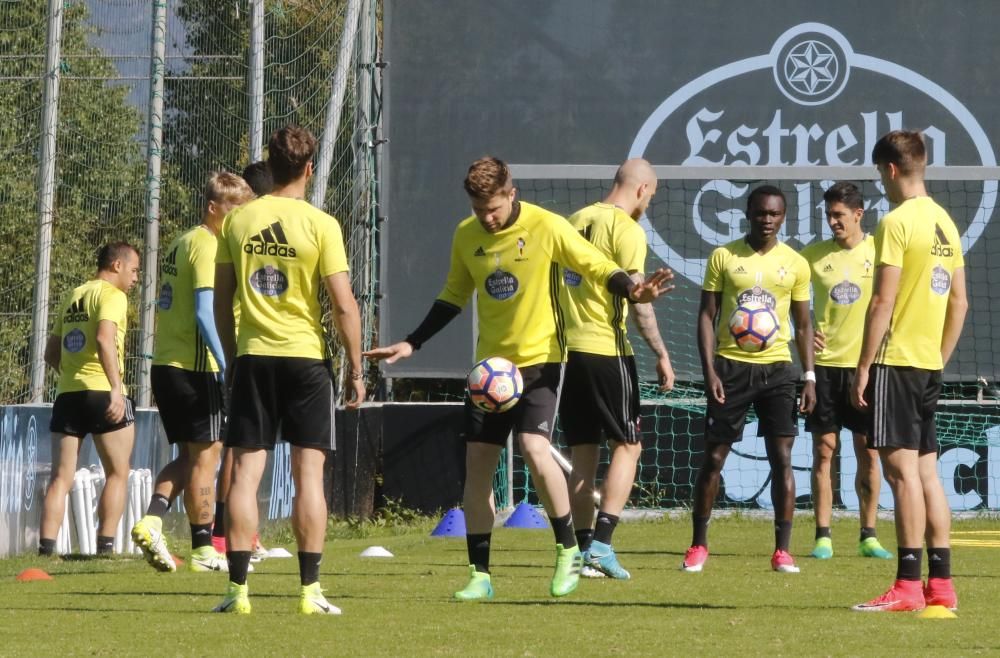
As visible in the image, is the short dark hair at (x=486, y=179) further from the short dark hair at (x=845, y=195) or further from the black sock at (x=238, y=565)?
the short dark hair at (x=845, y=195)

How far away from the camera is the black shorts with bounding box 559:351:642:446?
7.92 m

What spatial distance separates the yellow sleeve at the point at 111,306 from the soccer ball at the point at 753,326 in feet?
12.5

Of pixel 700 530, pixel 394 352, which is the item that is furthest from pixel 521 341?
pixel 700 530

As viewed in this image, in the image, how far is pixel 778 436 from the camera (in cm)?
877

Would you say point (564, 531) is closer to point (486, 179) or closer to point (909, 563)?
point (909, 563)

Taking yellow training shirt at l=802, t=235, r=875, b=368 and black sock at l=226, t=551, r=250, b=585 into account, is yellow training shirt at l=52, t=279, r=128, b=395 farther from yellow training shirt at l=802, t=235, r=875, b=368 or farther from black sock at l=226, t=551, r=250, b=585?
yellow training shirt at l=802, t=235, r=875, b=368

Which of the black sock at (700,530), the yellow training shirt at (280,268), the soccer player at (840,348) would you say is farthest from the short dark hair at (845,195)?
the yellow training shirt at (280,268)

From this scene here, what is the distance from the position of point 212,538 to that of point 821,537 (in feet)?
12.3

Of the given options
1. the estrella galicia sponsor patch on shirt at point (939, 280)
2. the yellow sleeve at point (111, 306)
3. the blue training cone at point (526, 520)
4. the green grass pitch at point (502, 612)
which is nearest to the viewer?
the green grass pitch at point (502, 612)

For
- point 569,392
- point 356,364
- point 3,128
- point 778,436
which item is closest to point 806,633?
point 356,364

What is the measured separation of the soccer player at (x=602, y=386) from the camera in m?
7.91

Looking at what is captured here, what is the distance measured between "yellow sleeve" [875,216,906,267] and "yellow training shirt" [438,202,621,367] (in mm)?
1178

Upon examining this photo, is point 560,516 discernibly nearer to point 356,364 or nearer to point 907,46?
point 356,364

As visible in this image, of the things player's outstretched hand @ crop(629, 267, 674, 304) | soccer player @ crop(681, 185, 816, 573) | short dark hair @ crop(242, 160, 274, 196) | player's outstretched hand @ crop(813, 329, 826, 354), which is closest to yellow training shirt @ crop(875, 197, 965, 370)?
player's outstretched hand @ crop(629, 267, 674, 304)
